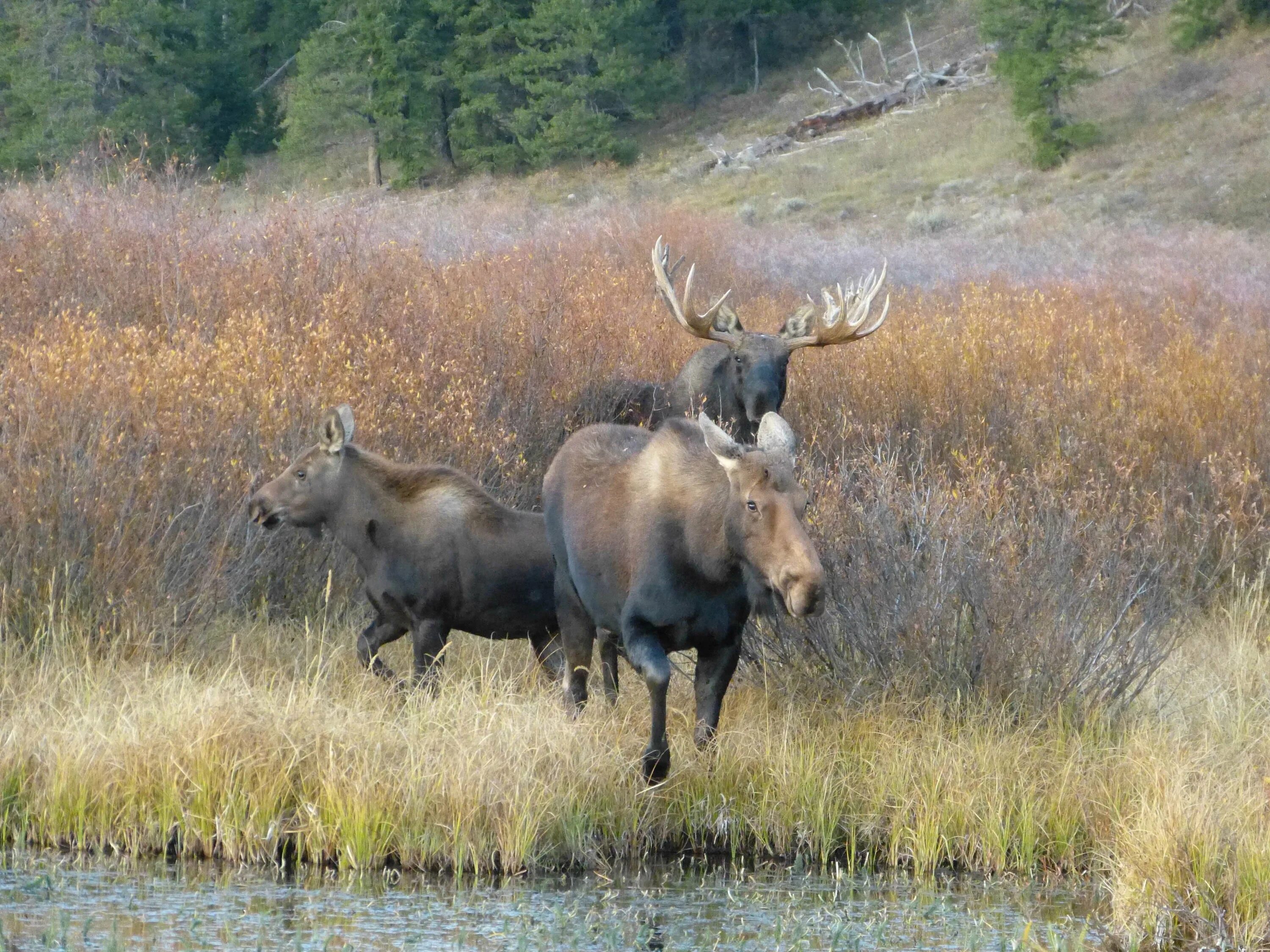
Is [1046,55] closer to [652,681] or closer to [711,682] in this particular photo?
[711,682]

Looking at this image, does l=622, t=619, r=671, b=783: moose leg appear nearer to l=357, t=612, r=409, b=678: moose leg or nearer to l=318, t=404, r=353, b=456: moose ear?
l=357, t=612, r=409, b=678: moose leg

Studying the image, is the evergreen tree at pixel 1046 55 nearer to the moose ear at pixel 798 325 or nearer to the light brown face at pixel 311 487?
the moose ear at pixel 798 325

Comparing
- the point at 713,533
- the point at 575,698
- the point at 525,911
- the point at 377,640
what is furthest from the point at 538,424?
the point at 525,911

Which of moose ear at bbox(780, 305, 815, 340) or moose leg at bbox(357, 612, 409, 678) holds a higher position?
moose ear at bbox(780, 305, 815, 340)

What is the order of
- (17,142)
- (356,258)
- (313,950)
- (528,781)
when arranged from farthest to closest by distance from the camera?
(17,142), (356,258), (528,781), (313,950)

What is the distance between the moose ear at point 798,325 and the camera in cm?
1130

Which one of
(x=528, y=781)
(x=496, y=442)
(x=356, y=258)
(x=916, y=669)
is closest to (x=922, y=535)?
(x=916, y=669)

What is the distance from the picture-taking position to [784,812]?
6641 mm

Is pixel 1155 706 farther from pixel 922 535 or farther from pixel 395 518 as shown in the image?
pixel 395 518

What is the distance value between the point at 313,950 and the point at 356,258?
7958 millimetres

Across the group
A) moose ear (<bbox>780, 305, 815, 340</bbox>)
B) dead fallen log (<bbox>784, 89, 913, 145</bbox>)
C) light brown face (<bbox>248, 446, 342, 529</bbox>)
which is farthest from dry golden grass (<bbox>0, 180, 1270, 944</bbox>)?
dead fallen log (<bbox>784, 89, 913, 145</bbox>)

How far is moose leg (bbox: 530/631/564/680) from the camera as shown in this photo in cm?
804

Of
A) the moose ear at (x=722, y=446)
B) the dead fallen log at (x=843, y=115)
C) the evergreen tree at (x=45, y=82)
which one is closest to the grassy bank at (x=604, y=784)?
the moose ear at (x=722, y=446)

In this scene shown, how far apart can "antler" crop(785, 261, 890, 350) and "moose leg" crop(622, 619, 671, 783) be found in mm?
4099
